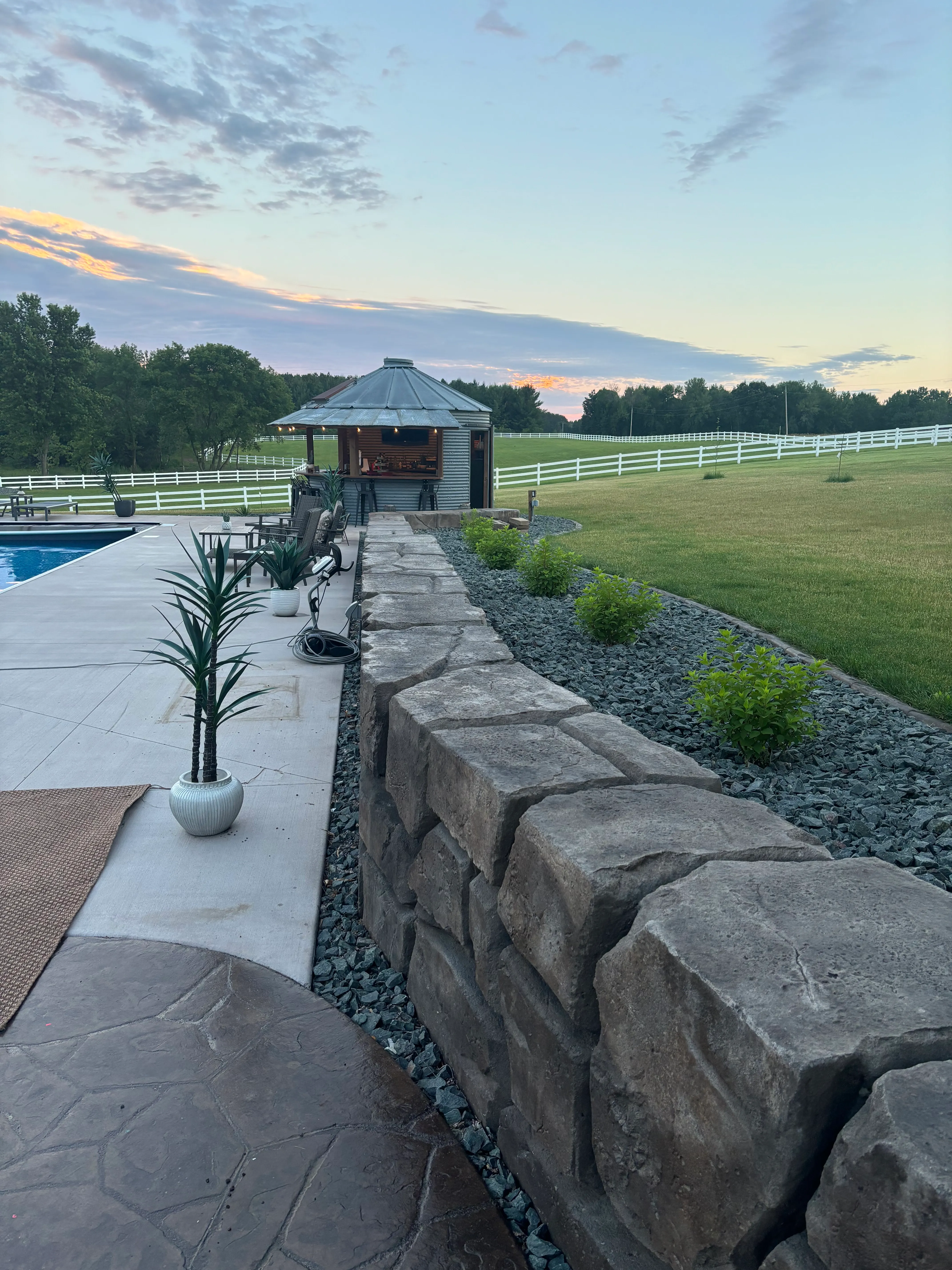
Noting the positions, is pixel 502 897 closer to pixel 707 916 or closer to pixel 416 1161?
pixel 707 916

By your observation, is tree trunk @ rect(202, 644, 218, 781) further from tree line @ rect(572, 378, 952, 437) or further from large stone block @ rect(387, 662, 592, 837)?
tree line @ rect(572, 378, 952, 437)

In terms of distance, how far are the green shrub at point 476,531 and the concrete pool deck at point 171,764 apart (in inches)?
101

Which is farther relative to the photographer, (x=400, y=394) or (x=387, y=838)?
(x=400, y=394)

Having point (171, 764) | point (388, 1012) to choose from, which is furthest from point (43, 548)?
point (388, 1012)

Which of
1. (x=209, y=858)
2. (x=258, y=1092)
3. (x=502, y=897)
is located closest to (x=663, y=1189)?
(x=502, y=897)

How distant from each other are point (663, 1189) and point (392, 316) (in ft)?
182

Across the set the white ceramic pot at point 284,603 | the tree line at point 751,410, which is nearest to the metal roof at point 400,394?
the white ceramic pot at point 284,603

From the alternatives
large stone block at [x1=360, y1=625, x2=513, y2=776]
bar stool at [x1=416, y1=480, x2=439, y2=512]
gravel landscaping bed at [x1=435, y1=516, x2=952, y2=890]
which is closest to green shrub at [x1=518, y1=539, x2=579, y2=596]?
gravel landscaping bed at [x1=435, y1=516, x2=952, y2=890]

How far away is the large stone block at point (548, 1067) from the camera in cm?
141

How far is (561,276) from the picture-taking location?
18297 mm

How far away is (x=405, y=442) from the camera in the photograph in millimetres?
18016

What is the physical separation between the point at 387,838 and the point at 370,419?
12459mm

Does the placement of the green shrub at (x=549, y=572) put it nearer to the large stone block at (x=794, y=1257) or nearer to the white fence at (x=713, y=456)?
the large stone block at (x=794, y=1257)

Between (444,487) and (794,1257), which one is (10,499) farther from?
(794,1257)
